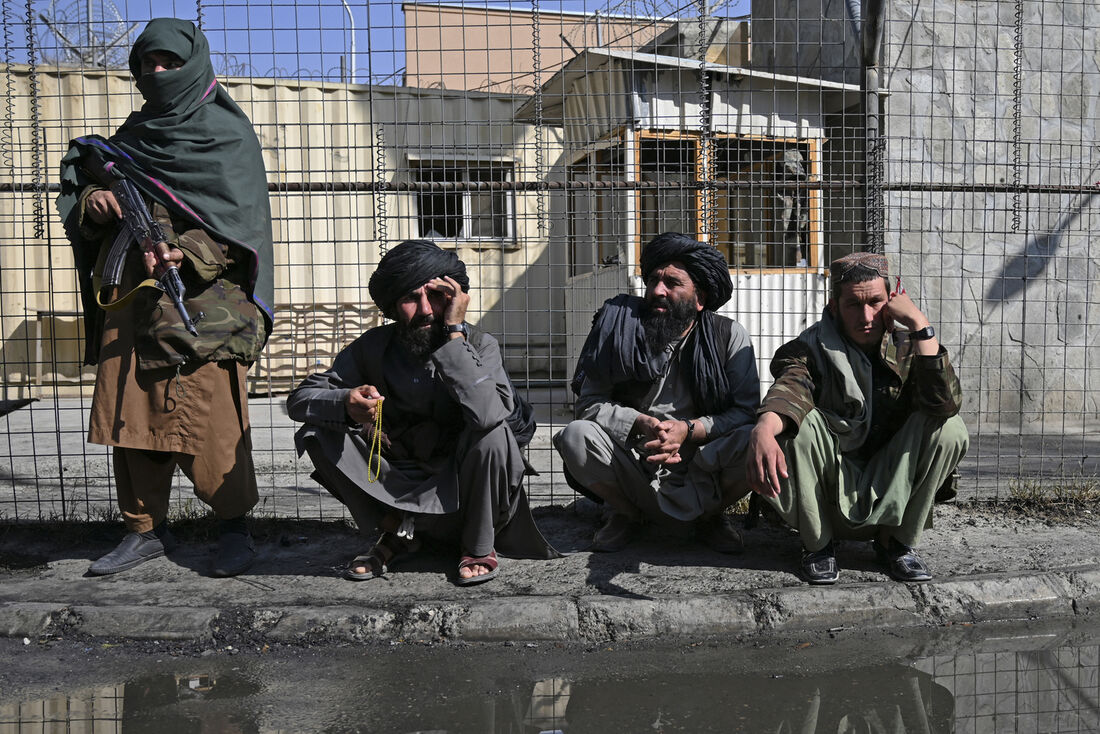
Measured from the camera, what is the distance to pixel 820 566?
3727 mm

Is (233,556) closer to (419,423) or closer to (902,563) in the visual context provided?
(419,423)

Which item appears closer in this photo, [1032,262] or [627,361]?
[627,361]

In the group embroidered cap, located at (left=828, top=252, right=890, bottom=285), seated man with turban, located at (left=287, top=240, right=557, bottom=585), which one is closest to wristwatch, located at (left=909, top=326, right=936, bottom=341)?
embroidered cap, located at (left=828, top=252, right=890, bottom=285)

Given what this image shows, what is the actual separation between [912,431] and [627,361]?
1.18 m

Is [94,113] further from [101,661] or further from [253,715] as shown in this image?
[253,715]

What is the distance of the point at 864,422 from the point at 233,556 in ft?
8.81

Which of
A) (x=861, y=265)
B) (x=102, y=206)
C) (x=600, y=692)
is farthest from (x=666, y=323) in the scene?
(x=102, y=206)

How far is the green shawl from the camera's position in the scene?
3891 mm

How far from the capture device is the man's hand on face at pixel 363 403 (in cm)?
355

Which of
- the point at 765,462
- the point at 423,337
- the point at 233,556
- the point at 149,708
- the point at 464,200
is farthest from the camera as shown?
the point at 464,200

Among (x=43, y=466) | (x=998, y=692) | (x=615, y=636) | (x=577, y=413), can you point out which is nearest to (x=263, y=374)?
(x=43, y=466)

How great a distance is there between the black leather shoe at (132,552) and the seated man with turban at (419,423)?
890 mm

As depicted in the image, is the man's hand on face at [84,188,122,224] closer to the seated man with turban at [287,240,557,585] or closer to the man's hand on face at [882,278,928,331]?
the seated man with turban at [287,240,557,585]

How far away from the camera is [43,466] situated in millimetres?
6355
